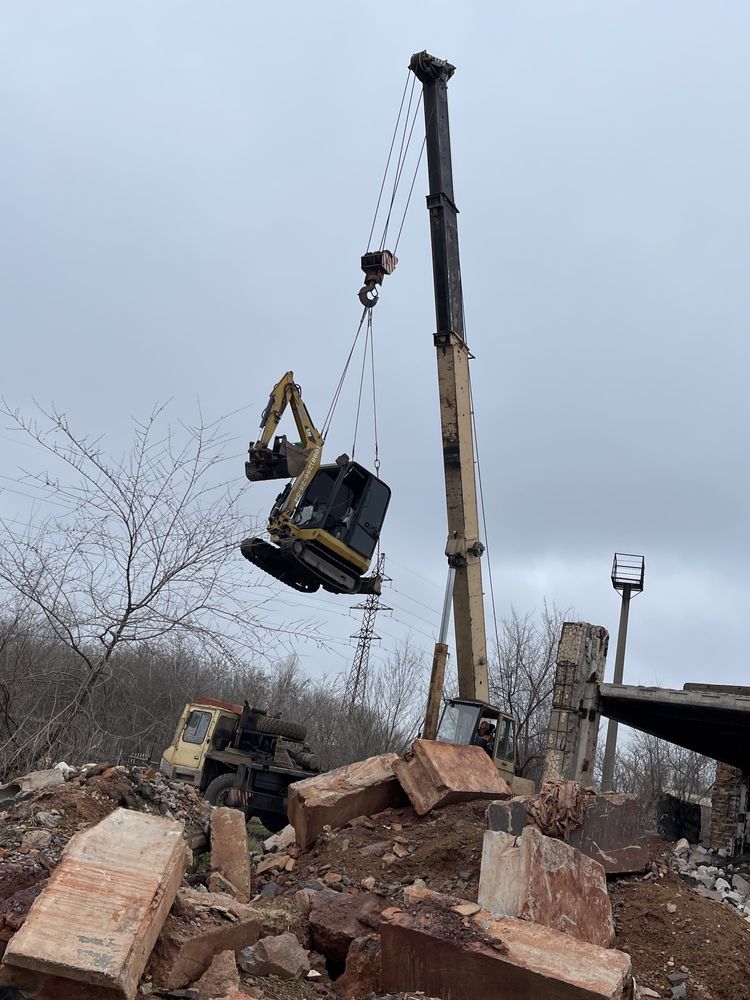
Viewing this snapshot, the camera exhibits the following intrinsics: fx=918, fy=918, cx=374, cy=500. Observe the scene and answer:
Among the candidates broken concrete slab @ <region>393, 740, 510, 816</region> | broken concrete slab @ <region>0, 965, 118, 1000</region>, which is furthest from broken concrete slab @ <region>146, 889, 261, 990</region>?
broken concrete slab @ <region>393, 740, 510, 816</region>

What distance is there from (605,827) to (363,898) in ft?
8.42

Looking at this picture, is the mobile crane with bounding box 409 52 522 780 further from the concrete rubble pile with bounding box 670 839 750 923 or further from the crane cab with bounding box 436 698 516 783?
the concrete rubble pile with bounding box 670 839 750 923

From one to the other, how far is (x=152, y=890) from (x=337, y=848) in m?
4.12

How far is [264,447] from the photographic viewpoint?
44.1ft

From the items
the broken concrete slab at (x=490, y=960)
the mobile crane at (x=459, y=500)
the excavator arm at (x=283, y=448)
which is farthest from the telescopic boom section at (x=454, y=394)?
the broken concrete slab at (x=490, y=960)

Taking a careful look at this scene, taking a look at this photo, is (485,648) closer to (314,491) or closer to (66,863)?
(314,491)

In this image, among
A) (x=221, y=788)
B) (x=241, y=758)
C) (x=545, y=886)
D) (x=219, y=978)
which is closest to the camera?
(x=219, y=978)

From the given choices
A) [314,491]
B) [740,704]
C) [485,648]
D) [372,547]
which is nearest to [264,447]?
[314,491]

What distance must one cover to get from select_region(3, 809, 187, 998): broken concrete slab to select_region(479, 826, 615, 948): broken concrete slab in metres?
2.39

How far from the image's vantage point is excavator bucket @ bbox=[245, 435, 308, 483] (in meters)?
13.3

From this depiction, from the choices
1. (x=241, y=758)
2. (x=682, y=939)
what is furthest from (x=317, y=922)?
(x=241, y=758)

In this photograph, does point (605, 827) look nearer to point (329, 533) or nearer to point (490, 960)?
point (490, 960)

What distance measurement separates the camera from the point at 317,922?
21.0ft

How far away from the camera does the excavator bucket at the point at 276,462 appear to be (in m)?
13.3
